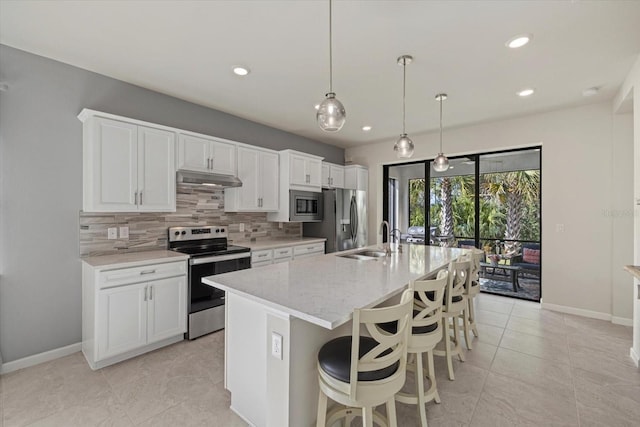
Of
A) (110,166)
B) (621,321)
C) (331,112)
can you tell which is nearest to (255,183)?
(110,166)

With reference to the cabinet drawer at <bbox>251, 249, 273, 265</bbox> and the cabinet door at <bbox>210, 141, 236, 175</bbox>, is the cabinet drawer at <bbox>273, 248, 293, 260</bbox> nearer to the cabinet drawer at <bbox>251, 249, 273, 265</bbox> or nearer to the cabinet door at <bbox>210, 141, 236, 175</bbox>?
the cabinet drawer at <bbox>251, 249, 273, 265</bbox>

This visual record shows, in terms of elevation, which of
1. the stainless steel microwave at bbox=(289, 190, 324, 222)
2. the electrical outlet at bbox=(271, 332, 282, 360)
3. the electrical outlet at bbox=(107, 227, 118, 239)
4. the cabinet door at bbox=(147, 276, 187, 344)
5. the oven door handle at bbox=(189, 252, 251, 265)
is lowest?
the cabinet door at bbox=(147, 276, 187, 344)

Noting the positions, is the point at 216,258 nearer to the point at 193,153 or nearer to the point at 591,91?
Result: the point at 193,153

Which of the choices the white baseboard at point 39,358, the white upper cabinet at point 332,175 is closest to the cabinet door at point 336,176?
the white upper cabinet at point 332,175

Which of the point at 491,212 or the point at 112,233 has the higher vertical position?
the point at 491,212

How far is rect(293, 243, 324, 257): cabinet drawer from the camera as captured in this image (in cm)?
425

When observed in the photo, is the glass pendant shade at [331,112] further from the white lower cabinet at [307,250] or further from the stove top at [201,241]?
the white lower cabinet at [307,250]

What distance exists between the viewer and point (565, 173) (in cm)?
388

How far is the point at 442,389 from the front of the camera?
86.1 inches

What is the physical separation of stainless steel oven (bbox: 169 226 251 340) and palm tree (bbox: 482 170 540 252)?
13.3ft

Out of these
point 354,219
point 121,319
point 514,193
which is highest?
point 514,193

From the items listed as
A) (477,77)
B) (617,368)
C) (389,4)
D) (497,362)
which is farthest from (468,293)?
(389,4)


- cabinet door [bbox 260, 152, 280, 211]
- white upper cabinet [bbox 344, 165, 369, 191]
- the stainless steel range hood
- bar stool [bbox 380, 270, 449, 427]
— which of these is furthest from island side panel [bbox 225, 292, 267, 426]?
white upper cabinet [bbox 344, 165, 369, 191]

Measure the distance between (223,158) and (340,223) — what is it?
219cm
